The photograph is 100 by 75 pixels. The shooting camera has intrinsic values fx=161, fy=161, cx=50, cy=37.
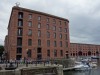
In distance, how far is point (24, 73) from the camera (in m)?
18.6

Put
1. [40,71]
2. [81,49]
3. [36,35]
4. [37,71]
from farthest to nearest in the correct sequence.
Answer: [81,49], [36,35], [40,71], [37,71]

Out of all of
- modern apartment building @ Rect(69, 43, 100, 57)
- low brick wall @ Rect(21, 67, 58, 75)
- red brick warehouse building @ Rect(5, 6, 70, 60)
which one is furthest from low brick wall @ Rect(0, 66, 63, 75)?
modern apartment building @ Rect(69, 43, 100, 57)

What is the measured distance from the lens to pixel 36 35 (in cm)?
5278

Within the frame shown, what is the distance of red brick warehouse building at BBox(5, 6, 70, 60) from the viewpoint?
4910cm

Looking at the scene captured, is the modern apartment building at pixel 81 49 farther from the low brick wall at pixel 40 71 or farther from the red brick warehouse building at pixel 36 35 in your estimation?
the low brick wall at pixel 40 71

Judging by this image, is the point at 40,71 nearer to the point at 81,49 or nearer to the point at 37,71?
the point at 37,71

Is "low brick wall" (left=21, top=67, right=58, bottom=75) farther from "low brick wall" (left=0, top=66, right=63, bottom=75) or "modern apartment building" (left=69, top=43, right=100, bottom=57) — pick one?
"modern apartment building" (left=69, top=43, right=100, bottom=57)

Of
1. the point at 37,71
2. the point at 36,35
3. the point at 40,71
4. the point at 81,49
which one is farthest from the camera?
the point at 81,49

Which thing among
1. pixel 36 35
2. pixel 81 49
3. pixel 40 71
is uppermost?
pixel 36 35

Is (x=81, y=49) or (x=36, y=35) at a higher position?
(x=36, y=35)

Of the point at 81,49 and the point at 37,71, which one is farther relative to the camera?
the point at 81,49

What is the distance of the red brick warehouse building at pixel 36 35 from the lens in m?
49.1

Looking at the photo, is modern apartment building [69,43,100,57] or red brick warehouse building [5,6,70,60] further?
modern apartment building [69,43,100,57]

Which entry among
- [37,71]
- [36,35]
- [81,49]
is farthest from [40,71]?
[81,49]
